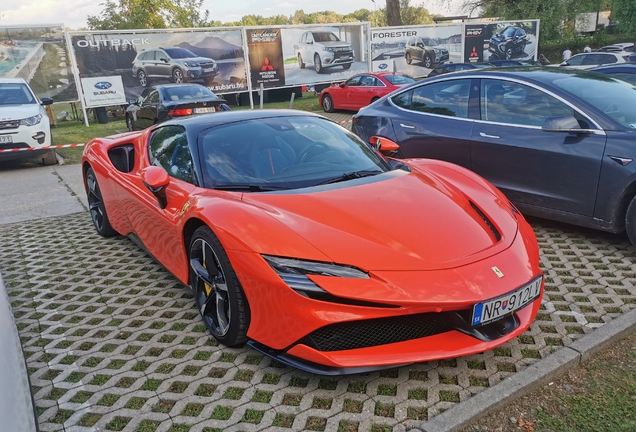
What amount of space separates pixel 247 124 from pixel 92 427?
2206 mm

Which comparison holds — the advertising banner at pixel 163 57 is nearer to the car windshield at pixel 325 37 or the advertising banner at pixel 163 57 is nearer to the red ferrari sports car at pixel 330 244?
the car windshield at pixel 325 37

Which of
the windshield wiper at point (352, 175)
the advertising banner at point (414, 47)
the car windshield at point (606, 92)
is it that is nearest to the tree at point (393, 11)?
the advertising banner at point (414, 47)

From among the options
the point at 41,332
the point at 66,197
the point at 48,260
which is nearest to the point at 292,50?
the point at 66,197

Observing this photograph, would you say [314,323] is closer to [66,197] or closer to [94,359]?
[94,359]

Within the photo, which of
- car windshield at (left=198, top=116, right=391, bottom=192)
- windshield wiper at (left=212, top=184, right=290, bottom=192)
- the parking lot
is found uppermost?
car windshield at (left=198, top=116, right=391, bottom=192)

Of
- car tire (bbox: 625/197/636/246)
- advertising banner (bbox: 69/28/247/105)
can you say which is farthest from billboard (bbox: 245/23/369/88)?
car tire (bbox: 625/197/636/246)

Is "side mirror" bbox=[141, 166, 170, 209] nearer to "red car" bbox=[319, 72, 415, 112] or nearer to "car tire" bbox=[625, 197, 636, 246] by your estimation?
"car tire" bbox=[625, 197, 636, 246]

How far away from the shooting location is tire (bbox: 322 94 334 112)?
17.2 metres

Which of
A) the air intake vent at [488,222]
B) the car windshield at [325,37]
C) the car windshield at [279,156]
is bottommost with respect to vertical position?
the air intake vent at [488,222]

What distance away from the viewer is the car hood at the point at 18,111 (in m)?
9.66

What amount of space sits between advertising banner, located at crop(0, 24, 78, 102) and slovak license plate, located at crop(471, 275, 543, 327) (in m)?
17.4

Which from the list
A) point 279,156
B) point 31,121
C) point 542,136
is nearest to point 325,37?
point 31,121

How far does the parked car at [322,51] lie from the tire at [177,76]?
4.81 meters

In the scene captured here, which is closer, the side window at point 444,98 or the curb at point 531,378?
the curb at point 531,378
